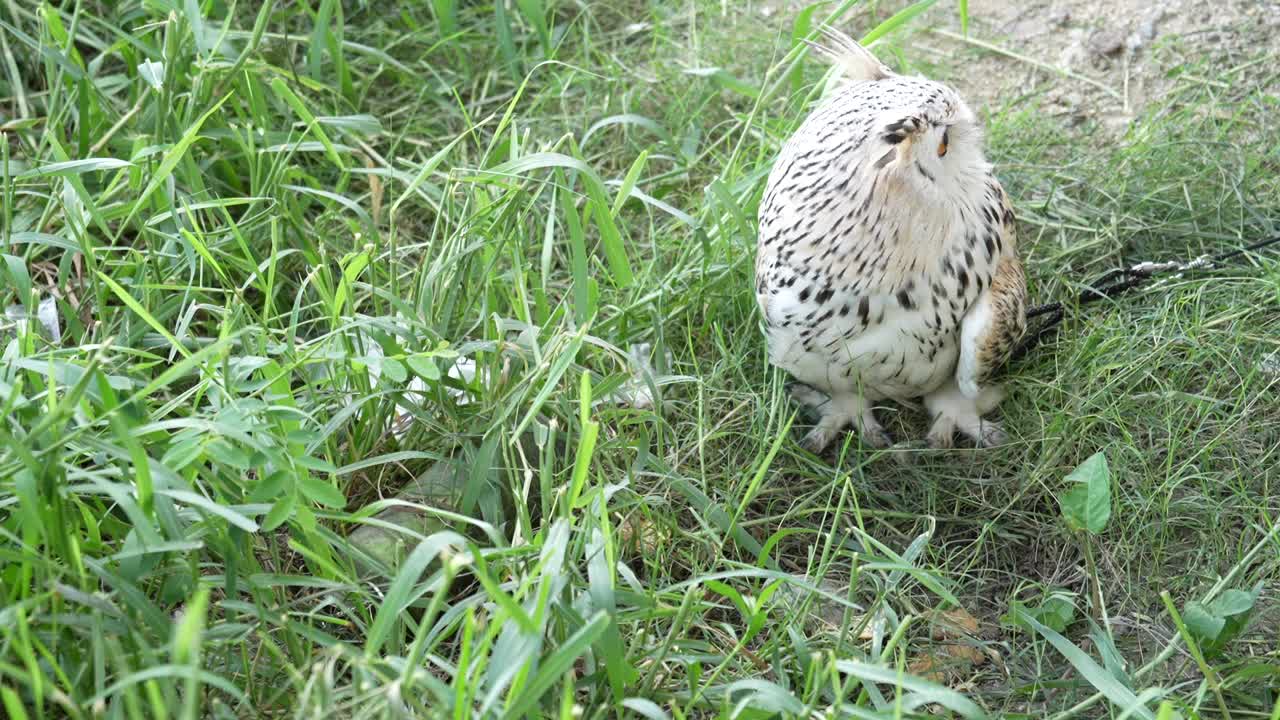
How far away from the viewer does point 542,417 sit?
2.61 metres

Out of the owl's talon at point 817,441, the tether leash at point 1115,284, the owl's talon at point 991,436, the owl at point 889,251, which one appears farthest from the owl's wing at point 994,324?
the owl's talon at point 817,441

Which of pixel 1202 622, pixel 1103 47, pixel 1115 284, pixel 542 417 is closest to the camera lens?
pixel 1202 622

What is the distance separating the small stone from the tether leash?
86 cm

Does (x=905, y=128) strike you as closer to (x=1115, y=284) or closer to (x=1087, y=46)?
(x=1115, y=284)

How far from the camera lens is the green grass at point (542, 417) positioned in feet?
6.47

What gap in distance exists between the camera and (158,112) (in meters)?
2.88

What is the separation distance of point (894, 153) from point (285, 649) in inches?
56.0

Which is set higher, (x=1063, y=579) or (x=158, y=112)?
(x=158, y=112)

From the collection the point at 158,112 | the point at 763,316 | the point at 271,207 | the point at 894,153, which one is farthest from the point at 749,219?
the point at 158,112

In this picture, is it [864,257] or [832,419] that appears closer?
[864,257]

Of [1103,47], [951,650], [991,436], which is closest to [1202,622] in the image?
[951,650]

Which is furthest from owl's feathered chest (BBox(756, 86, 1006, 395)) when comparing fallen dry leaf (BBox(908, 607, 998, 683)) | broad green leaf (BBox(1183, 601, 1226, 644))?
broad green leaf (BBox(1183, 601, 1226, 644))

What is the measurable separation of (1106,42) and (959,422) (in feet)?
4.81

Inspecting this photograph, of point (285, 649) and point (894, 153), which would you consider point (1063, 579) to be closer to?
point (894, 153)
